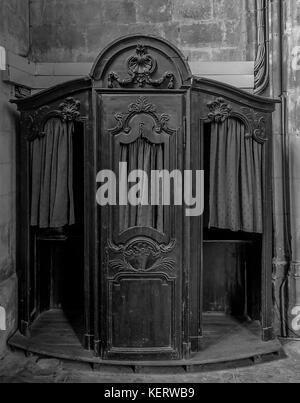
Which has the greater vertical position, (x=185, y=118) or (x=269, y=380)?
(x=185, y=118)

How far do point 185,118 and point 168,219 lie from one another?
0.95m

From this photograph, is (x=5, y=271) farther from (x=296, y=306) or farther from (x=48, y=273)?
(x=296, y=306)

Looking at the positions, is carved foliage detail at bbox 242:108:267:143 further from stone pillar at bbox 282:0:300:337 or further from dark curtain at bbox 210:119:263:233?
stone pillar at bbox 282:0:300:337

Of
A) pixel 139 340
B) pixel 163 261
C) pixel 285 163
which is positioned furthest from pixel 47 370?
pixel 285 163

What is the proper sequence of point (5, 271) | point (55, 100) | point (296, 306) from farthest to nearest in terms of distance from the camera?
point (296, 306), point (5, 271), point (55, 100)

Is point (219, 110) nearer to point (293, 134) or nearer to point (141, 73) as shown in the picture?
point (141, 73)

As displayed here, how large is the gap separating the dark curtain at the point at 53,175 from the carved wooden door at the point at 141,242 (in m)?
0.39

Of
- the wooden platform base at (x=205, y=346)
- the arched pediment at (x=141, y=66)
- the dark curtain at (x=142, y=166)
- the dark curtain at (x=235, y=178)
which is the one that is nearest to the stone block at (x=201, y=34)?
the arched pediment at (x=141, y=66)

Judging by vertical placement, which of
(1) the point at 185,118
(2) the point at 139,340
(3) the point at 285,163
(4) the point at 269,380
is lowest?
(4) the point at 269,380

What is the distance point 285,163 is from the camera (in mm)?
5078

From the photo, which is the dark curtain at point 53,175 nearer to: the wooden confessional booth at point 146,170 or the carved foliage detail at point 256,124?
the wooden confessional booth at point 146,170

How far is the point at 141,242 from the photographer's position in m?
4.16

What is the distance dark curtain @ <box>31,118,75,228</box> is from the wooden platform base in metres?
1.18

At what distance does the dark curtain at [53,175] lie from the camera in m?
4.32
